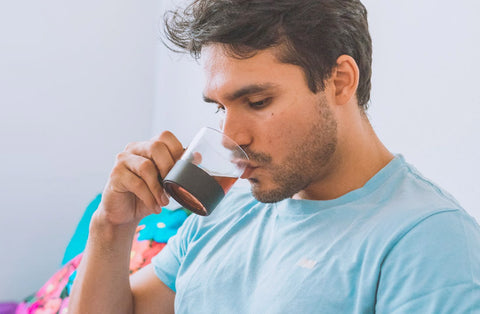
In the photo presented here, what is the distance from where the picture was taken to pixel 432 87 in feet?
4.10

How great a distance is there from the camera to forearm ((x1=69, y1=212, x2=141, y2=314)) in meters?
1.23

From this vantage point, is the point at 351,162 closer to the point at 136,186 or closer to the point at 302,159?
the point at 302,159

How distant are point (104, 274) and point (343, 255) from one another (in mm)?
584

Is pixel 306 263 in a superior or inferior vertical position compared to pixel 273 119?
inferior

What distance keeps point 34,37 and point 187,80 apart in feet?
2.19

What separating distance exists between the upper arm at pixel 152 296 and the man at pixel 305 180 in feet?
0.43

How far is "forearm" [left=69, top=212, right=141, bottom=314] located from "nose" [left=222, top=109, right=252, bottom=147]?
40cm

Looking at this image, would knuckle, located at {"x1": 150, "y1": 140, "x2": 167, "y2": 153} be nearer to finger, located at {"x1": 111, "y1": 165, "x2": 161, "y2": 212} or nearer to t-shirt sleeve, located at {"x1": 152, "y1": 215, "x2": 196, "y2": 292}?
finger, located at {"x1": 111, "y1": 165, "x2": 161, "y2": 212}

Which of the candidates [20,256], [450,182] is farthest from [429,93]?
[20,256]

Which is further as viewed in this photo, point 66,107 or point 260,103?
point 66,107

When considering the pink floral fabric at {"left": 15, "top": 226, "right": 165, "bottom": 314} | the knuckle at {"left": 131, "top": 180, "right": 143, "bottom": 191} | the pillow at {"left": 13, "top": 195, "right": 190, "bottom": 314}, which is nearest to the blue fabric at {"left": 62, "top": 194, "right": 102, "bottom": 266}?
the pillow at {"left": 13, "top": 195, "right": 190, "bottom": 314}

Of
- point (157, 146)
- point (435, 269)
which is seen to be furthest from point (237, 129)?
point (435, 269)

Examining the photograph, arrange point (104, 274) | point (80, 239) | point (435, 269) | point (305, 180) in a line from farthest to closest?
point (80, 239), point (104, 274), point (305, 180), point (435, 269)

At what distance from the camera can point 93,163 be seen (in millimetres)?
2494
